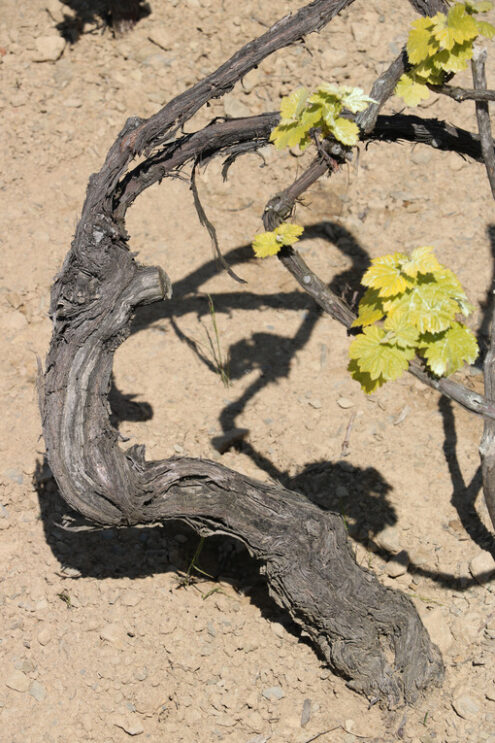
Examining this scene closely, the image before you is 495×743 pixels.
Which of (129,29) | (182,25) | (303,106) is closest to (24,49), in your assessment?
(129,29)

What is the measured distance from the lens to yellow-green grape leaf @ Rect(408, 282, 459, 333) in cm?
255

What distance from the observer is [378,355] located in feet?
8.36

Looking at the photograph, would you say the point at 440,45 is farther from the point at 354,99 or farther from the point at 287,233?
the point at 287,233

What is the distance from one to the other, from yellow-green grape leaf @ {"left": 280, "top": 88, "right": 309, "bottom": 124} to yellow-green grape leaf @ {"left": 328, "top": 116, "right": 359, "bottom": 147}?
0.41 feet

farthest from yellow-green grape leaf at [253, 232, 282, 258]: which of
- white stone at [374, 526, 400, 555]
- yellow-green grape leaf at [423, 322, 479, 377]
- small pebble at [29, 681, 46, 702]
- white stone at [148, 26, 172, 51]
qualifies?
white stone at [148, 26, 172, 51]

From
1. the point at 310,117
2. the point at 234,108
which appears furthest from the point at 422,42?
the point at 234,108

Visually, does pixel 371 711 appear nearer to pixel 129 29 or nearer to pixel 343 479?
pixel 343 479

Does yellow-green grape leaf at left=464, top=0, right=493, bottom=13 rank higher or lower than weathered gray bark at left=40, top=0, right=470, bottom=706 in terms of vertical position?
higher

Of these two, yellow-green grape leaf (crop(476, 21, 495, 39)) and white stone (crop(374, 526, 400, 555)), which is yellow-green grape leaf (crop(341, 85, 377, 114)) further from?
white stone (crop(374, 526, 400, 555))

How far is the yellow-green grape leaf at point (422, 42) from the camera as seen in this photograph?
2855 millimetres

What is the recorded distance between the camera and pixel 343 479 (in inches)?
154

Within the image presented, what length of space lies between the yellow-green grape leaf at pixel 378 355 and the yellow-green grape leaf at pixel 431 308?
0.31ft

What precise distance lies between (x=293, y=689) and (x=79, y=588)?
98cm

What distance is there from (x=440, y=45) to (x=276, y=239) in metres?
0.86
